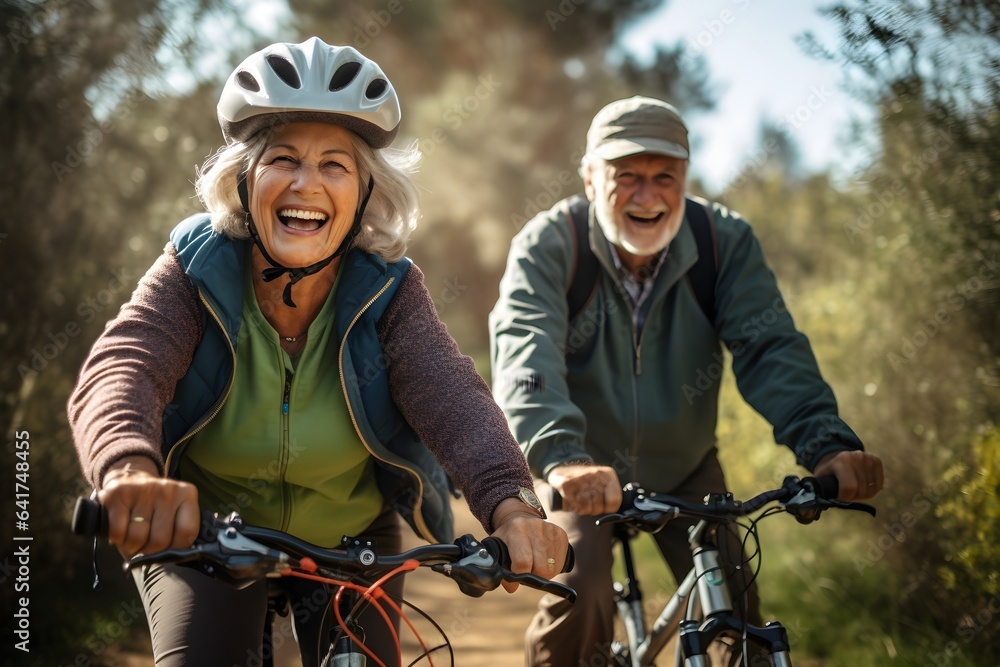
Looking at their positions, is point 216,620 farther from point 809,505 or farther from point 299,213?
point 809,505

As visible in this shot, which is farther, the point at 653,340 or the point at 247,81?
the point at 653,340

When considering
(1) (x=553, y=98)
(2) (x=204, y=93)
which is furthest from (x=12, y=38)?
(1) (x=553, y=98)

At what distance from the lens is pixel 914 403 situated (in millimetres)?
5355

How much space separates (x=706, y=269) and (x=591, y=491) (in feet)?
4.39

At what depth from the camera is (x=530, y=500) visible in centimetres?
241

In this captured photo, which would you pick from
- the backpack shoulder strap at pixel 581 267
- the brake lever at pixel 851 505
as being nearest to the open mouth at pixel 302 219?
the backpack shoulder strap at pixel 581 267

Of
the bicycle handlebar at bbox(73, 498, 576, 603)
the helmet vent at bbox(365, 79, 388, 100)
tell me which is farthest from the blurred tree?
the bicycle handlebar at bbox(73, 498, 576, 603)

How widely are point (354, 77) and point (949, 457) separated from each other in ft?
11.8

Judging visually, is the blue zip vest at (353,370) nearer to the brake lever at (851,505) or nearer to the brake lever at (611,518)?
the brake lever at (611,518)

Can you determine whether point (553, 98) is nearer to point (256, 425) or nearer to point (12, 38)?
point (12, 38)

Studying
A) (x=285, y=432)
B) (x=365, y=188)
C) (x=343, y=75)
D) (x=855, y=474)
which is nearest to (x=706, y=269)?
(x=855, y=474)

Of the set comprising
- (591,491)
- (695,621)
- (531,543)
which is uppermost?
(591,491)

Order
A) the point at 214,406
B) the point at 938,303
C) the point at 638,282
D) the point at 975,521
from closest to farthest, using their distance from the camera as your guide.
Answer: the point at 214,406, the point at 638,282, the point at 975,521, the point at 938,303

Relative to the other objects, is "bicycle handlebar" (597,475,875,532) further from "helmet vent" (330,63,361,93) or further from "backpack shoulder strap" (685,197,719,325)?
"helmet vent" (330,63,361,93)
